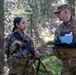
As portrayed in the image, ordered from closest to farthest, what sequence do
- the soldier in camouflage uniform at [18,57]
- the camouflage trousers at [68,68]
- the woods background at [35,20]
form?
the camouflage trousers at [68,68], the soldier in camouflage uniform at [18,57], the woods background at [35,20]

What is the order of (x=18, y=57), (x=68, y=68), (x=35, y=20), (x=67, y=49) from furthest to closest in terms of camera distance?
(x=35, y=20) < (x=18, y=57) < (x=68, y=68) < (x=67, y=49)

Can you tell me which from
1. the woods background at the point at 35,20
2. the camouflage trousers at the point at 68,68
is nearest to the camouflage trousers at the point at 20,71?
the camouflage trousers at the point at 68,68

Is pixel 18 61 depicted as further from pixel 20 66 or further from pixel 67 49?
pixel 67 49

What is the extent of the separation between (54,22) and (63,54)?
2095 cm

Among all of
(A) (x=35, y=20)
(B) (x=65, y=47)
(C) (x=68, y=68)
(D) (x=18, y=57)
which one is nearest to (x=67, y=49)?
(B) (x=65, y=47)

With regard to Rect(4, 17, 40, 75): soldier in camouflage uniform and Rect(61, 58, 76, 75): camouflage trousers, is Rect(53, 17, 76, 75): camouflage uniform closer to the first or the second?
Rect(61, 58, 76, 75): camouflage trousers

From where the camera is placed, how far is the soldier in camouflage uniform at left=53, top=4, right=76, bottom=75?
4.88m

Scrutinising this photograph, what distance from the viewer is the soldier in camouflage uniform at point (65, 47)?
4.88m

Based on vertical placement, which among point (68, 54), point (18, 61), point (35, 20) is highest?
point (68, 54)

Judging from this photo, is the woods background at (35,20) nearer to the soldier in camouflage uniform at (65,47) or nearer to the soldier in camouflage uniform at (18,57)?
the soldier in camouflage uniform at (18,57)

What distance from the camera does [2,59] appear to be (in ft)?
25.0

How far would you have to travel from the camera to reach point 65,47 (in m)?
4.92

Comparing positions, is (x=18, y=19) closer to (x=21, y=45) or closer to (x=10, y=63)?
→ (x=21, y=45)

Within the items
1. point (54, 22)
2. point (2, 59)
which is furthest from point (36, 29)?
point (2, 59)
